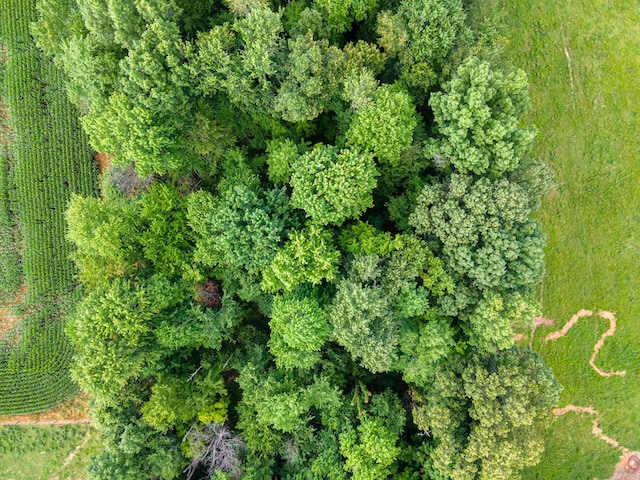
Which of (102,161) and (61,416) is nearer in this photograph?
(61,416)

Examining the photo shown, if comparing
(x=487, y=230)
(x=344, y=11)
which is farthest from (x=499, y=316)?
(x=344, y=11)

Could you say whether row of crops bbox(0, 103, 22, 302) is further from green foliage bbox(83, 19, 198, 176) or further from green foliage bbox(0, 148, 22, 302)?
green foliage bbox(83, 19, 198, 176)

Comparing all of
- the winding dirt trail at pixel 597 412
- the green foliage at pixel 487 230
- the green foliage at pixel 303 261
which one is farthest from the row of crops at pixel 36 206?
the winding dirt trail at pixel 597 412

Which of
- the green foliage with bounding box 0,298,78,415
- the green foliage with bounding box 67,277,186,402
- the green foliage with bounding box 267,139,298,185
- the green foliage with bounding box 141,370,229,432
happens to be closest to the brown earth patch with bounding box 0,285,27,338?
the green foliage with bounding box 0,298,78,415

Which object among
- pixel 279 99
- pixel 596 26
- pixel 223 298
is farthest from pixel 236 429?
pixel 596 26

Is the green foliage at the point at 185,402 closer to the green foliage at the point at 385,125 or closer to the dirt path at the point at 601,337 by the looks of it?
the green foliage at the point at 385,125

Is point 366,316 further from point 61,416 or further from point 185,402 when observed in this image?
point 61,416
